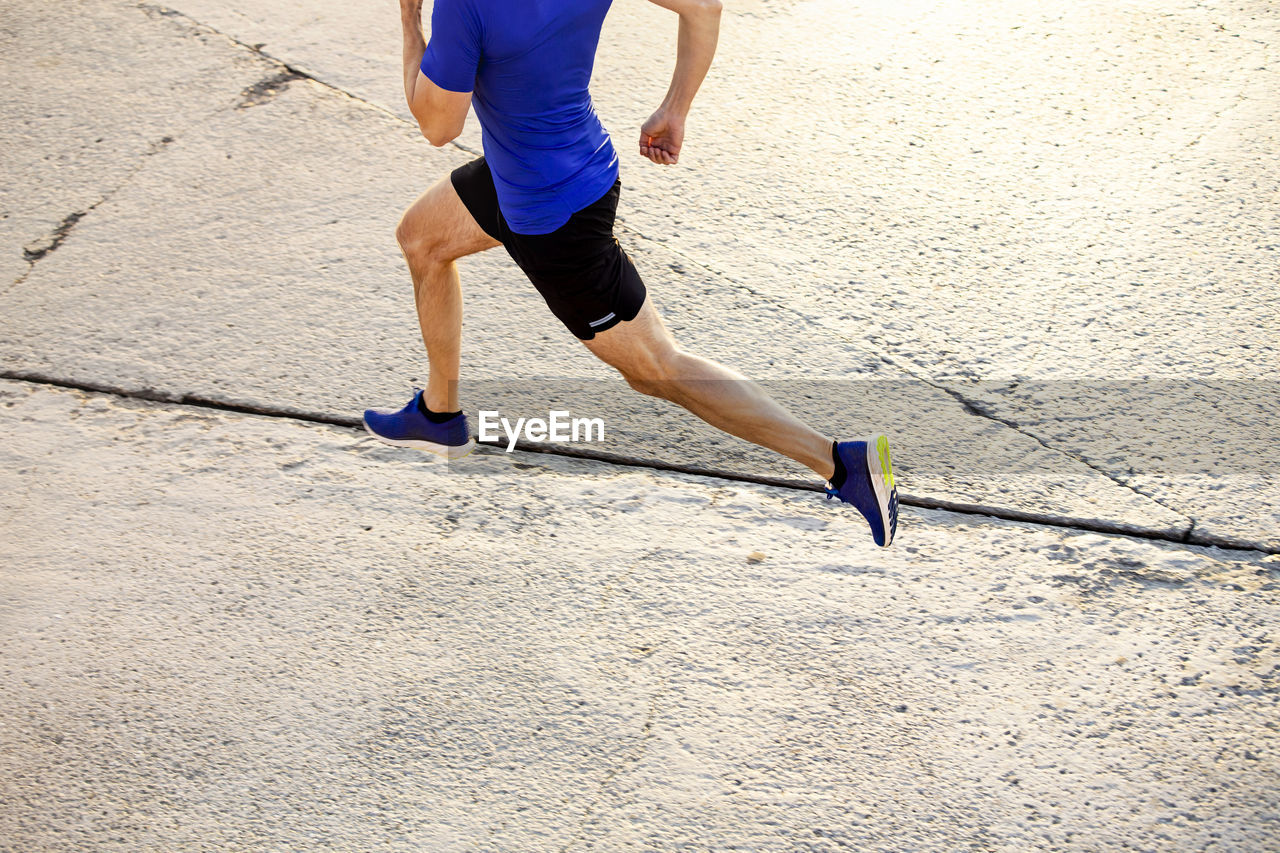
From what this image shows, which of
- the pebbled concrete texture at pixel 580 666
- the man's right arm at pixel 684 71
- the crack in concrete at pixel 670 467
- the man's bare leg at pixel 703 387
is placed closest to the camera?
the pebbled concrete texture at pixel 580 666

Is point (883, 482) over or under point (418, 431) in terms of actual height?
over

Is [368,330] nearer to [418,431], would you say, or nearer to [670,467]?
[418,431]

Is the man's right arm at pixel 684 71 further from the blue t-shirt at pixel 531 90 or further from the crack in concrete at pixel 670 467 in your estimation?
the crack in concrete at pixel 670 467

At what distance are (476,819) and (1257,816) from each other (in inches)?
68.7

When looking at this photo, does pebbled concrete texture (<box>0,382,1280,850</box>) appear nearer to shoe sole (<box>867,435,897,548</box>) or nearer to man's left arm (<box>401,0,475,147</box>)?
shoe sole (<box>867,435,897,548</box>)

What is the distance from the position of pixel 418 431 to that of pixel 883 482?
1.46 meters

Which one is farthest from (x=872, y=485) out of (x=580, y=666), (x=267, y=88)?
(x=267, y=88)

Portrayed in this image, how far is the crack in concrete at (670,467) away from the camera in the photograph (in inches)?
133

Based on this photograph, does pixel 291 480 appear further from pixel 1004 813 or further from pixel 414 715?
pixel 1004 813

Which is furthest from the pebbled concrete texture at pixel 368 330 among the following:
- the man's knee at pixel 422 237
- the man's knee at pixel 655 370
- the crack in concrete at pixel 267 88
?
the man's knee at pixel 422 237

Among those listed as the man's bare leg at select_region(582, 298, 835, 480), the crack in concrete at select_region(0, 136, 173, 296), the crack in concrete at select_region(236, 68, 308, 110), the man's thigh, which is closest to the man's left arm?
the man's thigh

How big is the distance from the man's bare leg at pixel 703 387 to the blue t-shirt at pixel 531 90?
0.37m

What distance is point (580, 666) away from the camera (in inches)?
118

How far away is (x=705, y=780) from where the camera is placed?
8.89 ft
